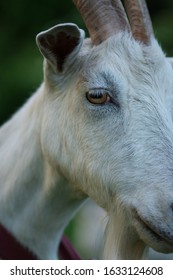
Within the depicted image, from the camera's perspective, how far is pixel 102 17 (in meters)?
4.06

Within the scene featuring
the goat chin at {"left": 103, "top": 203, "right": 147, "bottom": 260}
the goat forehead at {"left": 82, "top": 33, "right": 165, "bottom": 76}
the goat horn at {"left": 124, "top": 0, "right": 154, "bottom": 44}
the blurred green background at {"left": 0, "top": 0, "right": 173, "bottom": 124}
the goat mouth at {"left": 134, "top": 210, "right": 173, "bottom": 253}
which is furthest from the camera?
the blurred green background at {"left": 0, "top": 0, "right": 173, "bottom": 124}

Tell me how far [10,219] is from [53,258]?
335 mm

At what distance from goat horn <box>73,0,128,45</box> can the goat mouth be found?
0.95 m

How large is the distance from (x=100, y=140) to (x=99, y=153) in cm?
6

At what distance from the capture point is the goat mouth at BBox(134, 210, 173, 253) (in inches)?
143

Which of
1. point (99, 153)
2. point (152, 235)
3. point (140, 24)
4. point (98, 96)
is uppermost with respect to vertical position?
point (140, 24)

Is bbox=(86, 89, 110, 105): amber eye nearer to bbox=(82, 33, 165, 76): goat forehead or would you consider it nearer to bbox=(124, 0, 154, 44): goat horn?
bbox=(82, 33, 165, 76): goat forehead

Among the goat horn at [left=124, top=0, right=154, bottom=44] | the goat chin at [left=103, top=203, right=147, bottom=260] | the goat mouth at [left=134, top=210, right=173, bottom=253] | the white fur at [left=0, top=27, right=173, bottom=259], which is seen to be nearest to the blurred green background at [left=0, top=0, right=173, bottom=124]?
the white fur at [left=0, top=27, right=173, bottom=259]

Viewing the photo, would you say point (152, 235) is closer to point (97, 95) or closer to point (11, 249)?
point (97, 95)

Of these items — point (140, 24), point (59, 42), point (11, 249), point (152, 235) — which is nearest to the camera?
point (152, 235)

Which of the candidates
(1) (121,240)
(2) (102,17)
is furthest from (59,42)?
(1) (121,240)

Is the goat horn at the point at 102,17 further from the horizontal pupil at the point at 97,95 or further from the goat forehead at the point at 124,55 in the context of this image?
the horizontal pupil at the point at 97,95

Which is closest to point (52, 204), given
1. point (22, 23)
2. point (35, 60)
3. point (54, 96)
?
point (54, 96)

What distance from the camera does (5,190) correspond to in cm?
439
